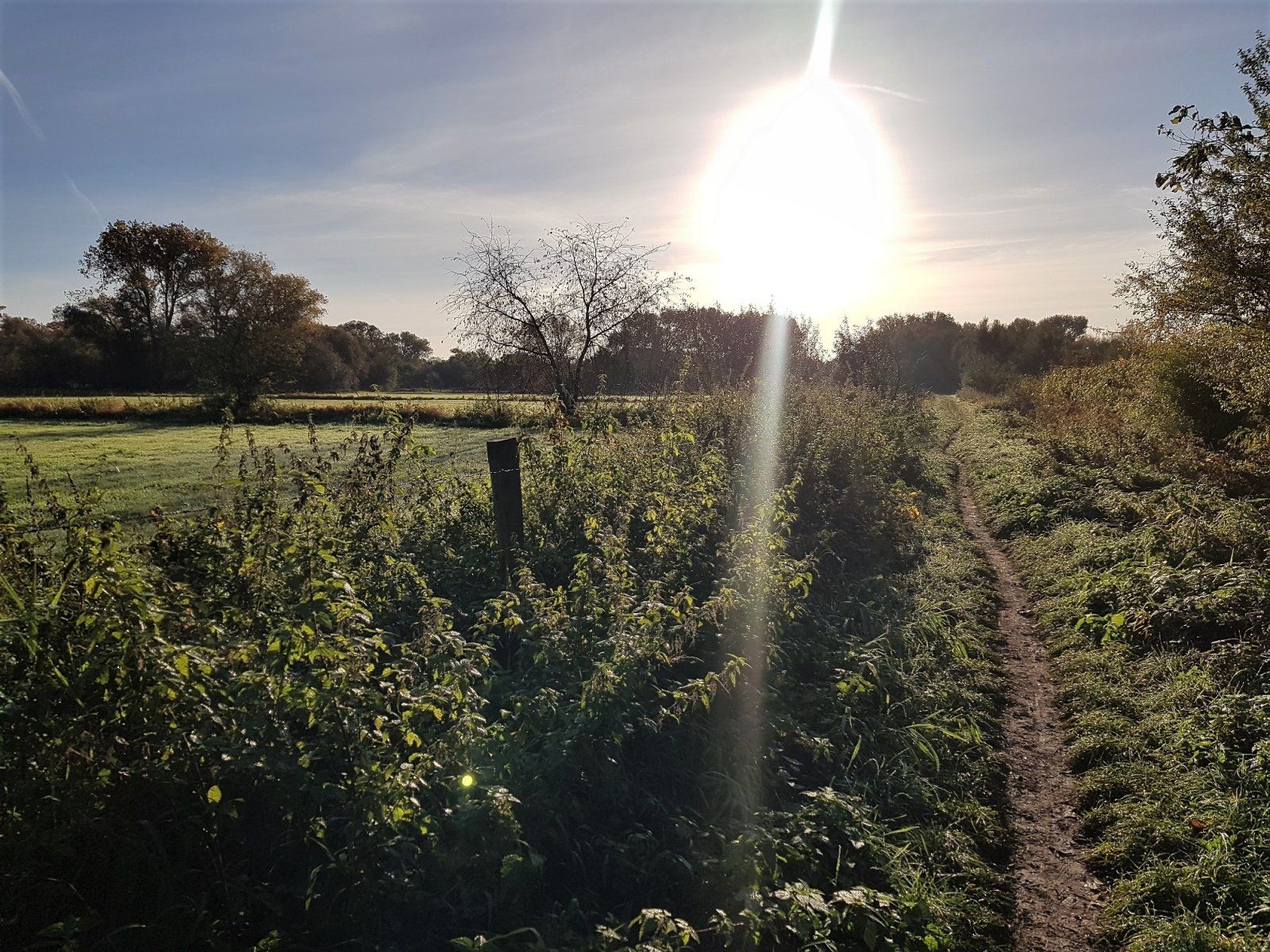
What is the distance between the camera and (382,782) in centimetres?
304

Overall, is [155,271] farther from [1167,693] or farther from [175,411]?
[1167,693]

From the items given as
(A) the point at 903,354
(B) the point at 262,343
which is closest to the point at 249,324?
(B) the point at 262,343

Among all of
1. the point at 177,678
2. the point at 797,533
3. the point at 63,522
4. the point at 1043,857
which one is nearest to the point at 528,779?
the point at 177,678

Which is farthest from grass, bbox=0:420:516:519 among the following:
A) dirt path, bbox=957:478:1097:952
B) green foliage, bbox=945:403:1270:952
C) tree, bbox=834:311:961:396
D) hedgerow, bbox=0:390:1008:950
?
tree, bbox=834:311:961:396

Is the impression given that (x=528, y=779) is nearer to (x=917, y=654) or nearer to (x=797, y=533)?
(x=917, y=654)

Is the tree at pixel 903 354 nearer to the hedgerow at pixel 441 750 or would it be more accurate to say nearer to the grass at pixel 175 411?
the grass at pixel 175 411

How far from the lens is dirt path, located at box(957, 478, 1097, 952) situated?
3795mm

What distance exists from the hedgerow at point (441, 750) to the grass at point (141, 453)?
3.61ft

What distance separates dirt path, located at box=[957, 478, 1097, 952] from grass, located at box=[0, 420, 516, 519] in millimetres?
5719

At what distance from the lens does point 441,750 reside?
351 centimetres

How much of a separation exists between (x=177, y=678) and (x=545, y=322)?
1646 cm

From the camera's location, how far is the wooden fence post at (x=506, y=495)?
6.05 meters

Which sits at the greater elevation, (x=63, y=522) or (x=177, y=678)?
(x=63, y=522)

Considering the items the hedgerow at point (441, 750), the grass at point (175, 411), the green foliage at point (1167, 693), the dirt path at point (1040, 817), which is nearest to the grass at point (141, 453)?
the hedgerow at point (441, 750)
